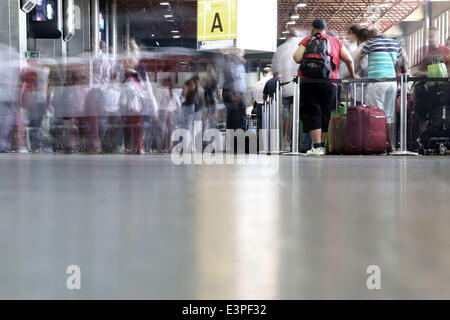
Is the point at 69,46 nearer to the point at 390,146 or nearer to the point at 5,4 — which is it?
the point at 5,4

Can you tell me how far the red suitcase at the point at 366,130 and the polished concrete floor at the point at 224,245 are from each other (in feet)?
16.0

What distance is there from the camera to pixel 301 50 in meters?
6.62

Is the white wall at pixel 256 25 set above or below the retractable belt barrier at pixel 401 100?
above

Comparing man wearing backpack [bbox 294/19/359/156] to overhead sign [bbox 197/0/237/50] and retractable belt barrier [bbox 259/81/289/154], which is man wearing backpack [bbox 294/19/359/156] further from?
overhead sign [bbox 197/0/237/50]

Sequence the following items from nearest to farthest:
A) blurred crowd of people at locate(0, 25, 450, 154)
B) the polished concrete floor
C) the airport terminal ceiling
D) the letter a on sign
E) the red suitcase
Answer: the polished concrete floor, the red suitcase, blurred crowd of people at locate(0, 25, 450, 154), the letter a on sign, the airport terminal ceiling

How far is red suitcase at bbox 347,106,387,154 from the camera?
674 centimetres

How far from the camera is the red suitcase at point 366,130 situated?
6.74 m

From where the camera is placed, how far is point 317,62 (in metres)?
6.66

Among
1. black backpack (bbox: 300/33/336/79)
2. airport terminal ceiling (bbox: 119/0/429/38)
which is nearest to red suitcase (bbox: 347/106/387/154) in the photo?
black backpack (bbox: 300/33/336/79)

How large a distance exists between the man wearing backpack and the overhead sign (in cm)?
676

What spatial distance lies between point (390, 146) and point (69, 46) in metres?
12.2
